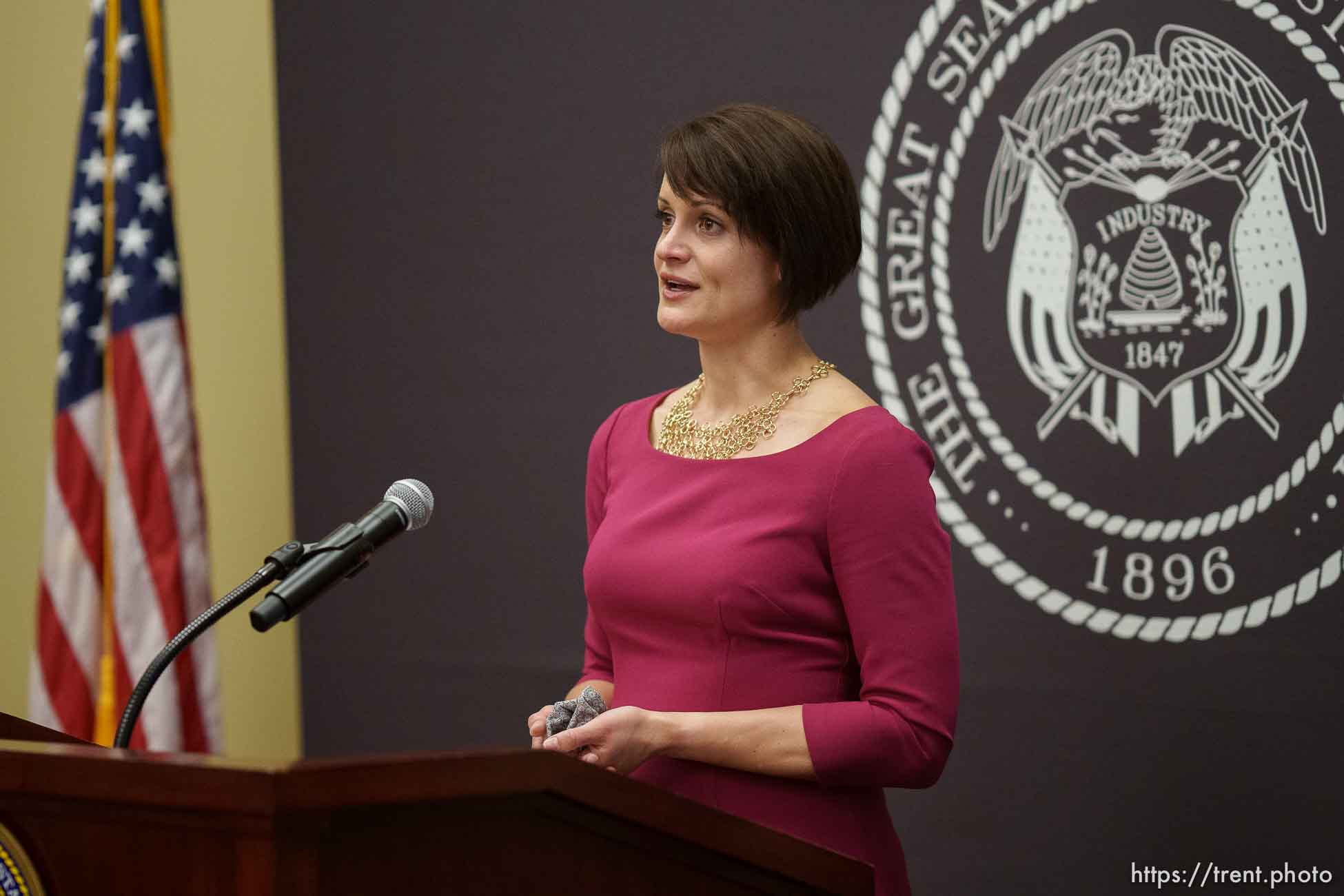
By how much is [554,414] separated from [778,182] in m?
1.35

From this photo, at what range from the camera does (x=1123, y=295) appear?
2.35 meters

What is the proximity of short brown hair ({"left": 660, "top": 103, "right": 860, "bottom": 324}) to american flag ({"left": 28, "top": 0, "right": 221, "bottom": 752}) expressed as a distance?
1.73m

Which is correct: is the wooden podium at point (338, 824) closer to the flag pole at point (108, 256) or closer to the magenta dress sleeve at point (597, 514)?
the magenta dress sleeve at point (597, 514)

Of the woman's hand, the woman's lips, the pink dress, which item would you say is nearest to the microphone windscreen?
the woman's hand

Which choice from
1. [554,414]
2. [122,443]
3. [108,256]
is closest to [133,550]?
[122,443]

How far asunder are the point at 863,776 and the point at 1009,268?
1.17 meters

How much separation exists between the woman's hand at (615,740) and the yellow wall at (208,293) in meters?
2.20

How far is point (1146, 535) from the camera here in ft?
7.61

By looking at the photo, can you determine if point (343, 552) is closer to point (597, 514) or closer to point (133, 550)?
point (597, 514)

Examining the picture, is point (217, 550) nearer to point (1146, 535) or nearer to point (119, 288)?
point (119, 288)

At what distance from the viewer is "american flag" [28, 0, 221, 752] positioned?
3.00m

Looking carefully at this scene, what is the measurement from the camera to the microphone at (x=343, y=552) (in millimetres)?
1196

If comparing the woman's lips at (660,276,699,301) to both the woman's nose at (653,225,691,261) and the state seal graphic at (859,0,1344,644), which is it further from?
the state seal graphic at (859,0,1344,644)

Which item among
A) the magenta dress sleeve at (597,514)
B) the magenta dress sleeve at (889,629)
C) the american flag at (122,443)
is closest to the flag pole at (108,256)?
the american flag at (122,443)
